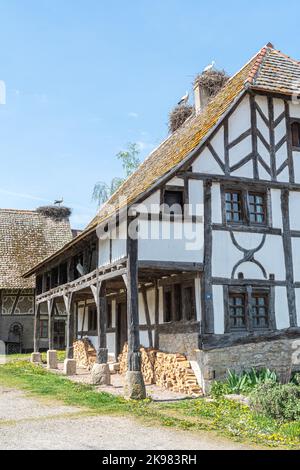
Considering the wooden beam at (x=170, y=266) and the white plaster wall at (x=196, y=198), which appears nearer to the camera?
the wooden beam at (x=170, y=266)

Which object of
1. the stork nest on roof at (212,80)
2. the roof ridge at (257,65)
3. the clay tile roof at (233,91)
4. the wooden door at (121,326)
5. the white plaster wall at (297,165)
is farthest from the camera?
the stork nest on roof at (212,80)

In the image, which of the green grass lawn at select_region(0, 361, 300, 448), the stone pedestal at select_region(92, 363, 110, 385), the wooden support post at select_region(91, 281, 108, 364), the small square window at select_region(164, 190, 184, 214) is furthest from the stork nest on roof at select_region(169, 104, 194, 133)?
the green grass lawn at select_region(0, 361, 300, 448)

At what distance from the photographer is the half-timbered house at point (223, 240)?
12.1 meters

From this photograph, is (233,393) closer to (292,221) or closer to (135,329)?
(135,329)

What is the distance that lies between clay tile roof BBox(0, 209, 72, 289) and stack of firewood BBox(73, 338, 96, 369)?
24.2 feet

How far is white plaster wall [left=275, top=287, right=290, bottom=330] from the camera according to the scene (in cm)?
1310

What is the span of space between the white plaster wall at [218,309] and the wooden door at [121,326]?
557 cm

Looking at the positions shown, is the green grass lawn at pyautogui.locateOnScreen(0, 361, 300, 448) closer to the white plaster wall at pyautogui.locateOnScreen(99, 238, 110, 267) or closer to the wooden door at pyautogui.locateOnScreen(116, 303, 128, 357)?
the white plaster wall at pyautogui.locateOnScreen(99, 238, 110, 267)

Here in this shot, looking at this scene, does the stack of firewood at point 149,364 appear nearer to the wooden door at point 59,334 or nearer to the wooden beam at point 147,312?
the wooden beam at point 147,312

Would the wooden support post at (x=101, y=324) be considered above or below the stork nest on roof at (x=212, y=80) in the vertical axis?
below

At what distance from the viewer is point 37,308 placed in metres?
22.7

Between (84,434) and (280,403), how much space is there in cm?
333

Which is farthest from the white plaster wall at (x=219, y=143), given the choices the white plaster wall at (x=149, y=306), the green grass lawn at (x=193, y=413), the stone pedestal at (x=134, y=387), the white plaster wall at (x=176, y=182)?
the green grass lawn at (x=193, y=413)
